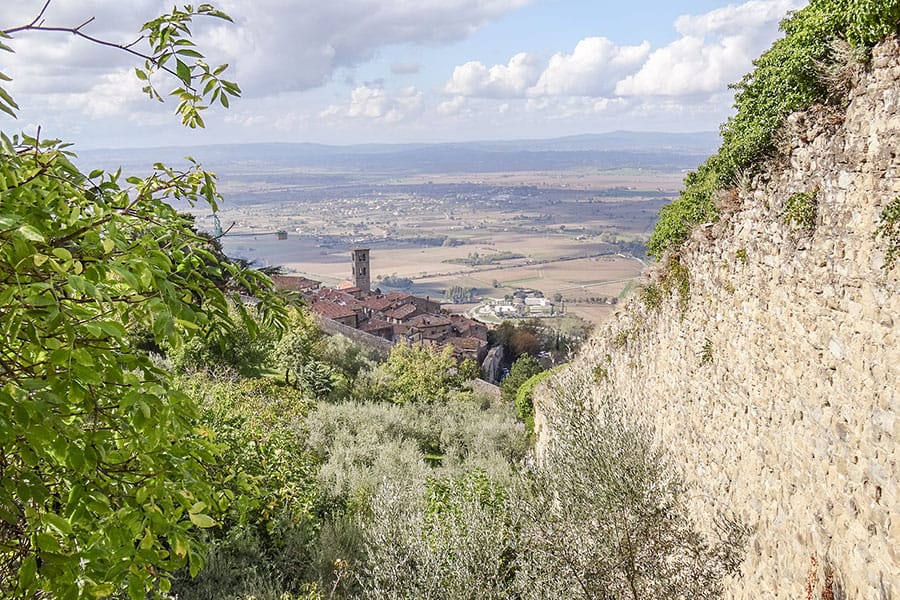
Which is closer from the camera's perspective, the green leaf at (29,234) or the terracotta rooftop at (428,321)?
the green leaf at (29,234)

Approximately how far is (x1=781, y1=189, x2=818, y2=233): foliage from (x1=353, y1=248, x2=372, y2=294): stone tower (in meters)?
64.4

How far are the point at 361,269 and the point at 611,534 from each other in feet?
221

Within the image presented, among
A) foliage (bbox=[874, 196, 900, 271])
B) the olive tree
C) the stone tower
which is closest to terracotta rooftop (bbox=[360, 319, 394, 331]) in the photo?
the stone tower

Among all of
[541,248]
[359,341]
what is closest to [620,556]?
[359,341]

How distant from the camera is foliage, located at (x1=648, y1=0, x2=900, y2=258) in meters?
4.60

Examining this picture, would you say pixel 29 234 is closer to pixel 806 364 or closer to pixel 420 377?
pixel 806 364

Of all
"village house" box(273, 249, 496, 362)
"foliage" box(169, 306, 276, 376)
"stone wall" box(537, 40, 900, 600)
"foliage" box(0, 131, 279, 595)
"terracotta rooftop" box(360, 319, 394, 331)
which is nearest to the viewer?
"foliage" box(0, 131, 279, 595)

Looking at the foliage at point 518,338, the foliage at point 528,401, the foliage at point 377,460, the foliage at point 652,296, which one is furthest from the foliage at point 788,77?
the foliage at point 518,338

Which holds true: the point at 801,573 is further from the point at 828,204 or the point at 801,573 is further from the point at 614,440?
the point at 828,204

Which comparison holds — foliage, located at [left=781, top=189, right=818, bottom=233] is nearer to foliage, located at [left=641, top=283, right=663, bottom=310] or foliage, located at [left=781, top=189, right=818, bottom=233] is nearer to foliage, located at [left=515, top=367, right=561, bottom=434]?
foliage, located at [left=641, top=283, right=663, bottom=310]

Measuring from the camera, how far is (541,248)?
472ft

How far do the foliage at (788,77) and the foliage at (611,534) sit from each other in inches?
120

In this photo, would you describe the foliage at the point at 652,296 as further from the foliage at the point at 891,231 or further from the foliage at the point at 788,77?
the foliage at the point at 891,231

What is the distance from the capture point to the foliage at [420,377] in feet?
78.6
